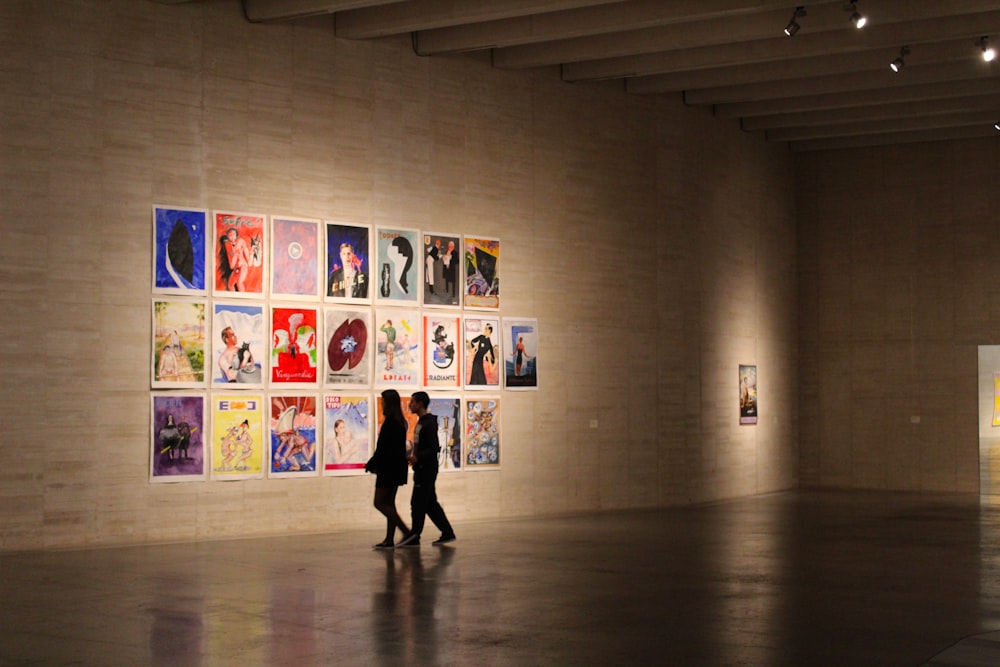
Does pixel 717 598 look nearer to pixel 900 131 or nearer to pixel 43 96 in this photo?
pixel 43 96

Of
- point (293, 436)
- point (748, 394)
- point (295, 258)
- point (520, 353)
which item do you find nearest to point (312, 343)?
point (295, 258)

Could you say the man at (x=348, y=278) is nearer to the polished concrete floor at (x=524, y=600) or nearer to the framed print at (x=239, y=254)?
the framed print at (x=239, y=254)

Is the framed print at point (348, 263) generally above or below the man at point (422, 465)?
above

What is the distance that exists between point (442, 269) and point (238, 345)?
3.47 metres

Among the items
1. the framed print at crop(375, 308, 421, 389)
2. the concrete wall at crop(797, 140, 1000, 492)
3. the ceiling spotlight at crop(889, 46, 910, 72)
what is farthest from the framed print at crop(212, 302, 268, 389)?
the concrete wall at crop(797, 140, 1000, 492)

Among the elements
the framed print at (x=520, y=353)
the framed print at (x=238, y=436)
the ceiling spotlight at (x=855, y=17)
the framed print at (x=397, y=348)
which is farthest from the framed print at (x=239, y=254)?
the ceiling spotlight at (x=855, y=17)

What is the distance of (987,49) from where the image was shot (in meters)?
17.6

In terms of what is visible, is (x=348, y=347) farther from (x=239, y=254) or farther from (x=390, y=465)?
(x=390, y=465)

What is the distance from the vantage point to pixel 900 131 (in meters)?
23.8

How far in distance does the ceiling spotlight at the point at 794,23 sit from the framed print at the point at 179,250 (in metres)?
7.92

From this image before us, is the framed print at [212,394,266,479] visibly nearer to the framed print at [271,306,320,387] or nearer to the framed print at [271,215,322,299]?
the framed print at [271,306,320,387]

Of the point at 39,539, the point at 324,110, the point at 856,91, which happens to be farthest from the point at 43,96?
the point at 856,91

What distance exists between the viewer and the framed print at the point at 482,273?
17.8m

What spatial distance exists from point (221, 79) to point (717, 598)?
928 centimetres
